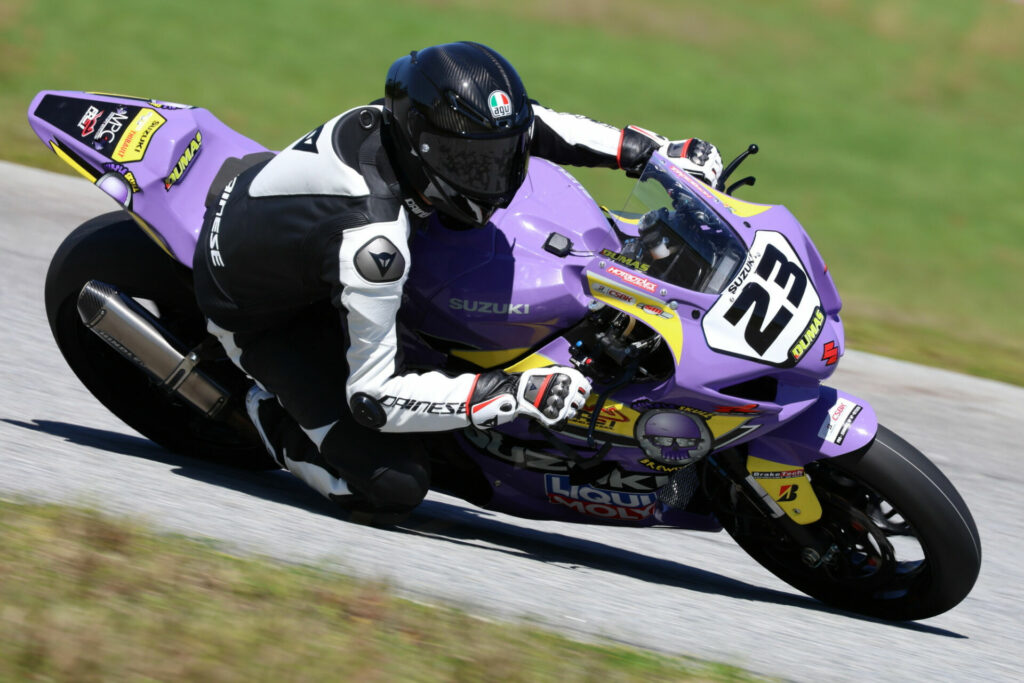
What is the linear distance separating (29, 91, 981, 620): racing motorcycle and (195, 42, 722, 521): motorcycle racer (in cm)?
18

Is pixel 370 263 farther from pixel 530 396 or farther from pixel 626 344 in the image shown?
pixel 626 344

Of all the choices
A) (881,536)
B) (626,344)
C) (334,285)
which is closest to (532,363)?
(626,344)

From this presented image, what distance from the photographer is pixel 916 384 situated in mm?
7020

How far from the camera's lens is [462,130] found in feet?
11.4

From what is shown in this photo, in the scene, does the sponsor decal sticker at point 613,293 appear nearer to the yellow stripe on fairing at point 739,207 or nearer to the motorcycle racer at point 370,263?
the motorcycle racer at point 370,263

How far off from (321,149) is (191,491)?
3.84ft

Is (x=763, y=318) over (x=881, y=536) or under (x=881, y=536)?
over

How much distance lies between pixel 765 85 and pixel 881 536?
10.1 m

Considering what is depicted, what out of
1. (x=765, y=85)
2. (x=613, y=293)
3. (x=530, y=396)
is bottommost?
(x=530, y=396)

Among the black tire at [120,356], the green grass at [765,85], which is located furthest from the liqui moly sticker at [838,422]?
the green grass at [765,85]

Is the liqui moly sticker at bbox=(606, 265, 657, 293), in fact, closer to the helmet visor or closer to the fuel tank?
the fuel tank

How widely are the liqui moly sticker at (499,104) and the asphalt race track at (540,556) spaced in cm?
131

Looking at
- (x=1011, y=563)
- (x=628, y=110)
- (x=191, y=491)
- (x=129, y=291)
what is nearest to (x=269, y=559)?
(x=191, y=491)

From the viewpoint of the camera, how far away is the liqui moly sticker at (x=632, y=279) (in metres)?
3.54
